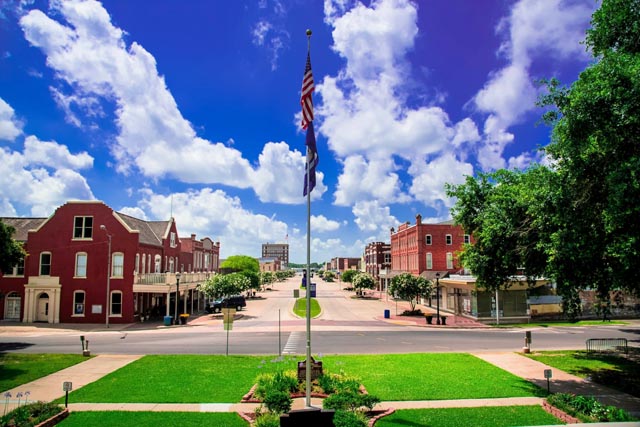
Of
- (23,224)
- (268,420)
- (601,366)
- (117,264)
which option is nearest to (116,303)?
(117,264)

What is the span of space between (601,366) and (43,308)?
144ft

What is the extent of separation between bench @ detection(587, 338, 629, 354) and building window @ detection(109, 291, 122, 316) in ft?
123

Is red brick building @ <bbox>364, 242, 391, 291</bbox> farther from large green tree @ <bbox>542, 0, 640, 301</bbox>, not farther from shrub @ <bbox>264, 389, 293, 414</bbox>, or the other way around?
shrub @ <bbox>264, 389, 293, 414</bbox>

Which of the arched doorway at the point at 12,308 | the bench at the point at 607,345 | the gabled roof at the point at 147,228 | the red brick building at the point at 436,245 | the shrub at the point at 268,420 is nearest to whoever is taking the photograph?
the shrub at the point at 268,420

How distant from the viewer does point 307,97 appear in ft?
44.8

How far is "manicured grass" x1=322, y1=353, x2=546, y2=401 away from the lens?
50.9ft

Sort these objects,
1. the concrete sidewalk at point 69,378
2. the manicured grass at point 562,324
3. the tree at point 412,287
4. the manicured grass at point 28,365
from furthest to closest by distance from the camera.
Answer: the tree at point 412,287 → the manicured grass at point 562,324 → the manicured grass at point 28,365 → the concrete sidewalk at point 69,378

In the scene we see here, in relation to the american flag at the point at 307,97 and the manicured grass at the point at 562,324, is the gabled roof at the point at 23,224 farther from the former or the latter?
the manicured grass at the point at 562,324

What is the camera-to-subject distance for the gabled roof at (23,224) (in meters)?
42.7

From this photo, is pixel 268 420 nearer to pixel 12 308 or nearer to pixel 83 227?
pixel 83 227

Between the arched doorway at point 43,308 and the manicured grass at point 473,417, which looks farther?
the arched doorway at point 43,308

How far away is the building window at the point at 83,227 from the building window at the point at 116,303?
20.0ft

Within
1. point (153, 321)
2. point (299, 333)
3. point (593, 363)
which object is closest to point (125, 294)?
point (153, 321)

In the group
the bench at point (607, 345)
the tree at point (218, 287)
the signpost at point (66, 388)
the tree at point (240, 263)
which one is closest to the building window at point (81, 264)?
the tree at point (218, 287)
